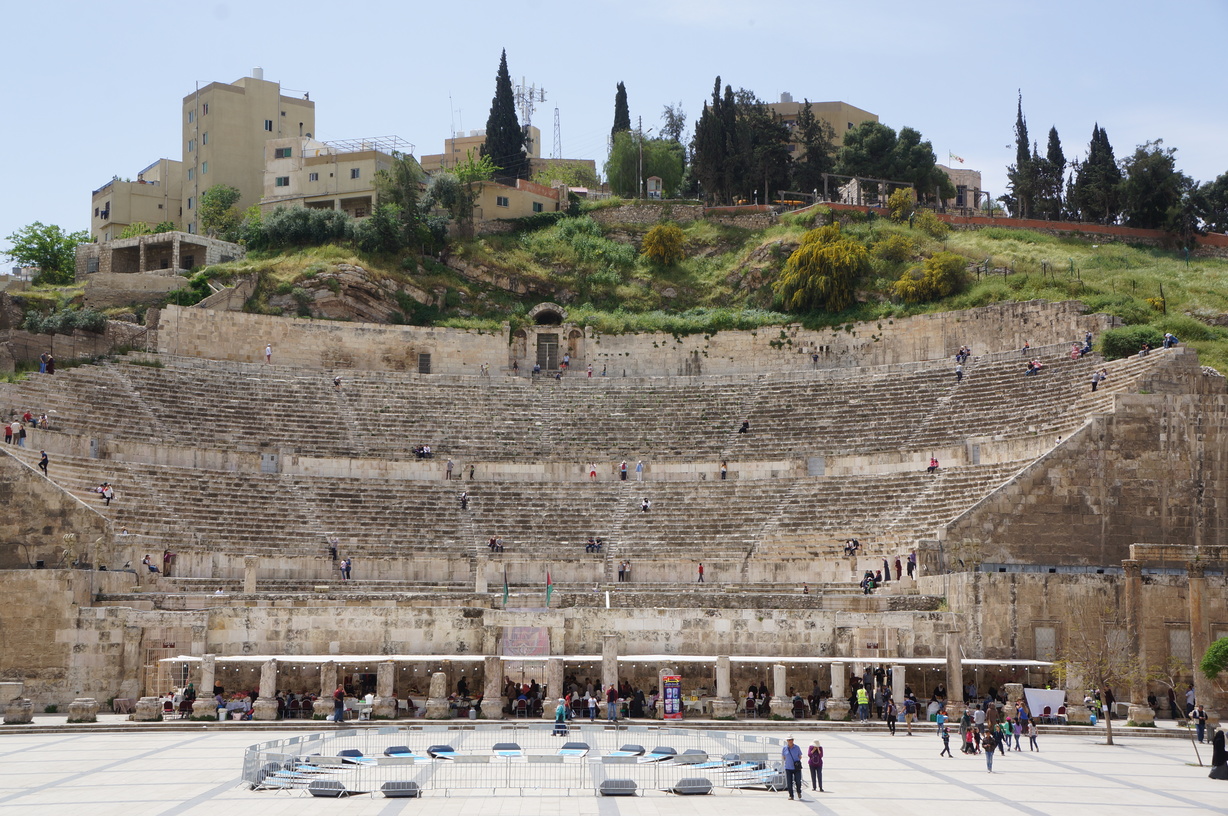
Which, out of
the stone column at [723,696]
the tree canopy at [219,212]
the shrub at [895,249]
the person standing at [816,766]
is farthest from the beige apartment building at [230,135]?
the person standing at [816,766]

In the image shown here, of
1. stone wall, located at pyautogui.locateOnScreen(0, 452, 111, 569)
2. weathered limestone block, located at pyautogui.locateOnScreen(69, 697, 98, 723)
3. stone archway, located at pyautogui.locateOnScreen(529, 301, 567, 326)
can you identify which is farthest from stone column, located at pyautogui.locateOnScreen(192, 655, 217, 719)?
stone archway, located at pyautogui.locateOnScreen(529, 301, 567, 326)

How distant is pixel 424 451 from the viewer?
40094 mm

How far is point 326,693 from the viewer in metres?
27.2

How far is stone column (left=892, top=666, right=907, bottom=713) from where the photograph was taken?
2686cm

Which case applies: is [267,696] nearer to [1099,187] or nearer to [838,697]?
[838,697]

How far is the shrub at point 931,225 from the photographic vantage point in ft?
177

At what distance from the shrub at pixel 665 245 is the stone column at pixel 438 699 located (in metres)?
30.7

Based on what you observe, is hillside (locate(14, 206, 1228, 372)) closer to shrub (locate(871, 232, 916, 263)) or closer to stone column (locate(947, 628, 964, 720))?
shrub (locate(871, 232, 916, 263))

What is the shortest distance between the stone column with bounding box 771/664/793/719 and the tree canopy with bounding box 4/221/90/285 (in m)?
39.5

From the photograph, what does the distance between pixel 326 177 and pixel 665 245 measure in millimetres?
15936

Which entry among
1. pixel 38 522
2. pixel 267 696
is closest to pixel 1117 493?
pixel 267 696

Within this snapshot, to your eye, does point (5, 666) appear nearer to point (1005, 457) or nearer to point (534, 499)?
point (534, 499)

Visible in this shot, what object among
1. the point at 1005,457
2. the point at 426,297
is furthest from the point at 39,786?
the point at 426,297

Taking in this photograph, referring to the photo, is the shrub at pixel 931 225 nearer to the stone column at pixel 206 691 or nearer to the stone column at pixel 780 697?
the stone column at pixel 780 697
